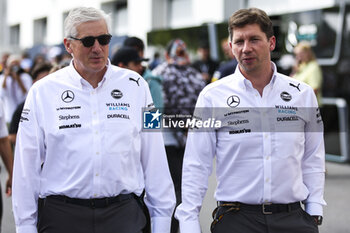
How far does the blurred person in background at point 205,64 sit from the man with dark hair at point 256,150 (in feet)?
27.6

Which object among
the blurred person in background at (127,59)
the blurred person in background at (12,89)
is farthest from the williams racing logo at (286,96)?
the blurred person in background at (12,89)

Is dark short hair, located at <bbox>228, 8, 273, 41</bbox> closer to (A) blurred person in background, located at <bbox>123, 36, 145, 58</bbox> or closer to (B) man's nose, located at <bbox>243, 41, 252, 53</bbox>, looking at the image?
(B) man's nose, located at <bbox>243, 41, 252, 53</bbox>

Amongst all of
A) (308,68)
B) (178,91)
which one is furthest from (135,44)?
(308,68)

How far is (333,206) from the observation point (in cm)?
745

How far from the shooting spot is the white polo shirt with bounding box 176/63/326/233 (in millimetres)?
3084

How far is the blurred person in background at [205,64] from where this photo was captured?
1180 cm

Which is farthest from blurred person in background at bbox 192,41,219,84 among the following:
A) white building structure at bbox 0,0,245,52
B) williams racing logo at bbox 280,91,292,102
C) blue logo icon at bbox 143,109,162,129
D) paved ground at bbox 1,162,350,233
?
williams racing logo at bbox 280,91,292,102

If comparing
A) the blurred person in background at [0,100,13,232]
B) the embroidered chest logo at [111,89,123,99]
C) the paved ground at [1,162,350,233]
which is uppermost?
the embroidered chest logo at [111,89,123,99]

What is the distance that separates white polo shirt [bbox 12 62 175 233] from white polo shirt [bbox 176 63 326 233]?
11.1 inches

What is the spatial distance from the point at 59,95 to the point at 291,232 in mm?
1422

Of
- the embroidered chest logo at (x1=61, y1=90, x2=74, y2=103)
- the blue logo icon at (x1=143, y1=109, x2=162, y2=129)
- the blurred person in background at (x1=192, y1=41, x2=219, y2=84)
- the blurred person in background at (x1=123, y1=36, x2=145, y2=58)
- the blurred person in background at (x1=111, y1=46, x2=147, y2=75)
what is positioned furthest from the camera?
the blurred person in background at (x1=192, y1=41, x2=219, y2=84)

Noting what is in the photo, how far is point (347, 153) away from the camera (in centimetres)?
1044

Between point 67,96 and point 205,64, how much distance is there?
8998 millimetres

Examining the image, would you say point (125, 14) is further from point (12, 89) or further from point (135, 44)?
point (135, 44)
